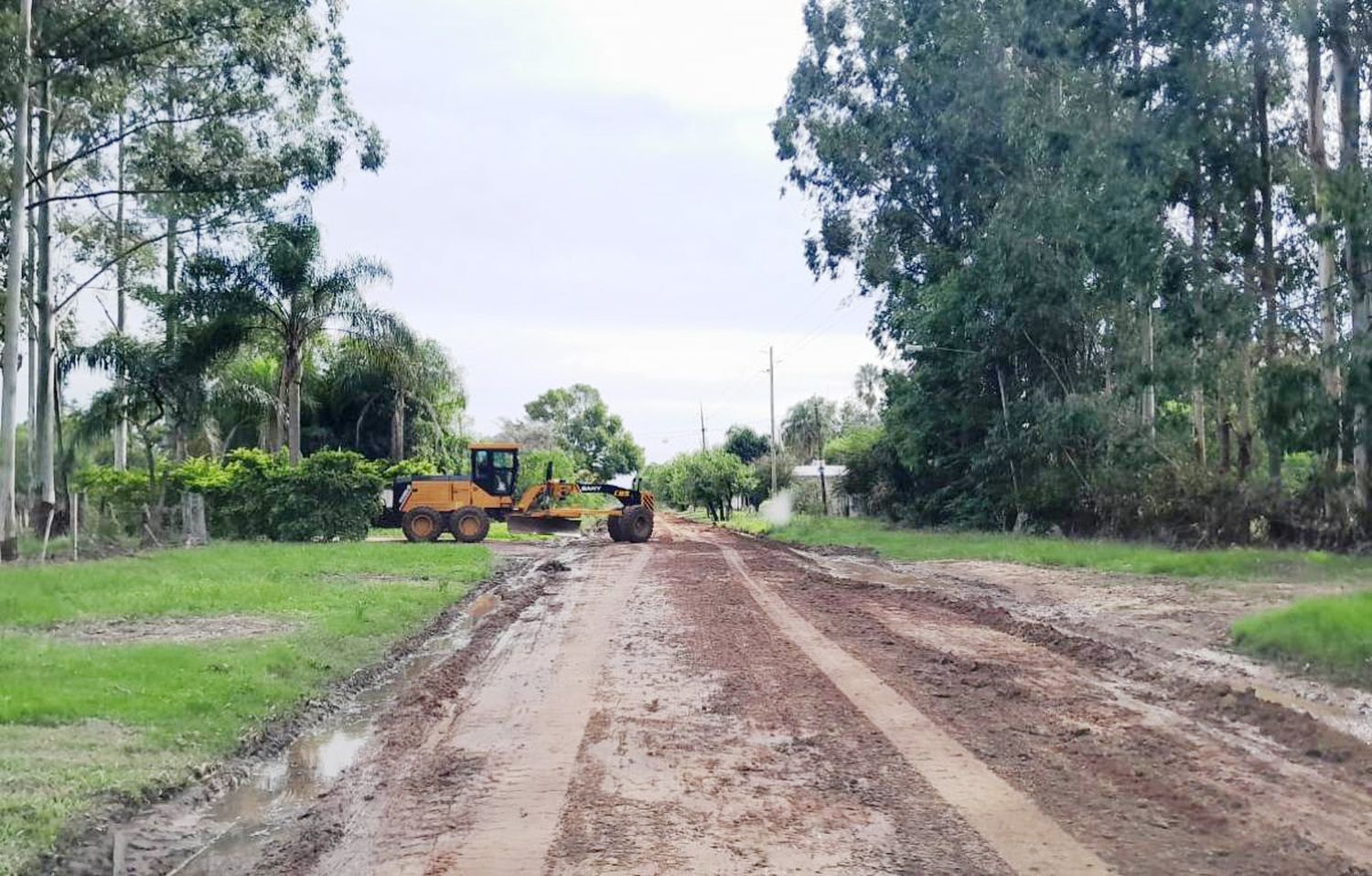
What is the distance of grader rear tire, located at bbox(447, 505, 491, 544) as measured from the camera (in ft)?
125

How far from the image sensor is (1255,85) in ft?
80.6

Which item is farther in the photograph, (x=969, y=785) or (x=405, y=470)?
(x=405, y=470)

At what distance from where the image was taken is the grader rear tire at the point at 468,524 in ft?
125

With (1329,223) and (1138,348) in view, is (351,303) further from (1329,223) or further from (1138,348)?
(1329,223)

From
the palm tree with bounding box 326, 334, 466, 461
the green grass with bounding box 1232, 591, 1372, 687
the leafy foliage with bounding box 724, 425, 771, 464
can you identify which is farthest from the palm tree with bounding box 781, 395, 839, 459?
the green grass with bounding box 1232, 591, 1372, 687

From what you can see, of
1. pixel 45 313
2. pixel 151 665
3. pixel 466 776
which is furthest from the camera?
pixel 45 313

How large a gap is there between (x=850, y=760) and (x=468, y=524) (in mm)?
30876

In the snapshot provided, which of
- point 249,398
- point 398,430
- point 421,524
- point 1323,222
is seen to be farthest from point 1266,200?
point 398,430

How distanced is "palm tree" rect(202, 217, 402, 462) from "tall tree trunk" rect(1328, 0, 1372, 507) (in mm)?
27392

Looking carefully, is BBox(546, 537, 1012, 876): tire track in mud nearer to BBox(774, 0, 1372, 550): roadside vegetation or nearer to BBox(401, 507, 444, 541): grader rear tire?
BBox(774, 0, 1372, 550): roadside vegetation

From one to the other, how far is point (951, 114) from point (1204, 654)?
85.4ft

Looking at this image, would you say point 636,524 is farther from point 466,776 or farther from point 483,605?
point 466,776

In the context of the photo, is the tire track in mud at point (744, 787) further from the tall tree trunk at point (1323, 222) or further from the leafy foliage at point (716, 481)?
the leafy foliage at point (716, 481)

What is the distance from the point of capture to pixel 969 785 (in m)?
7.59
